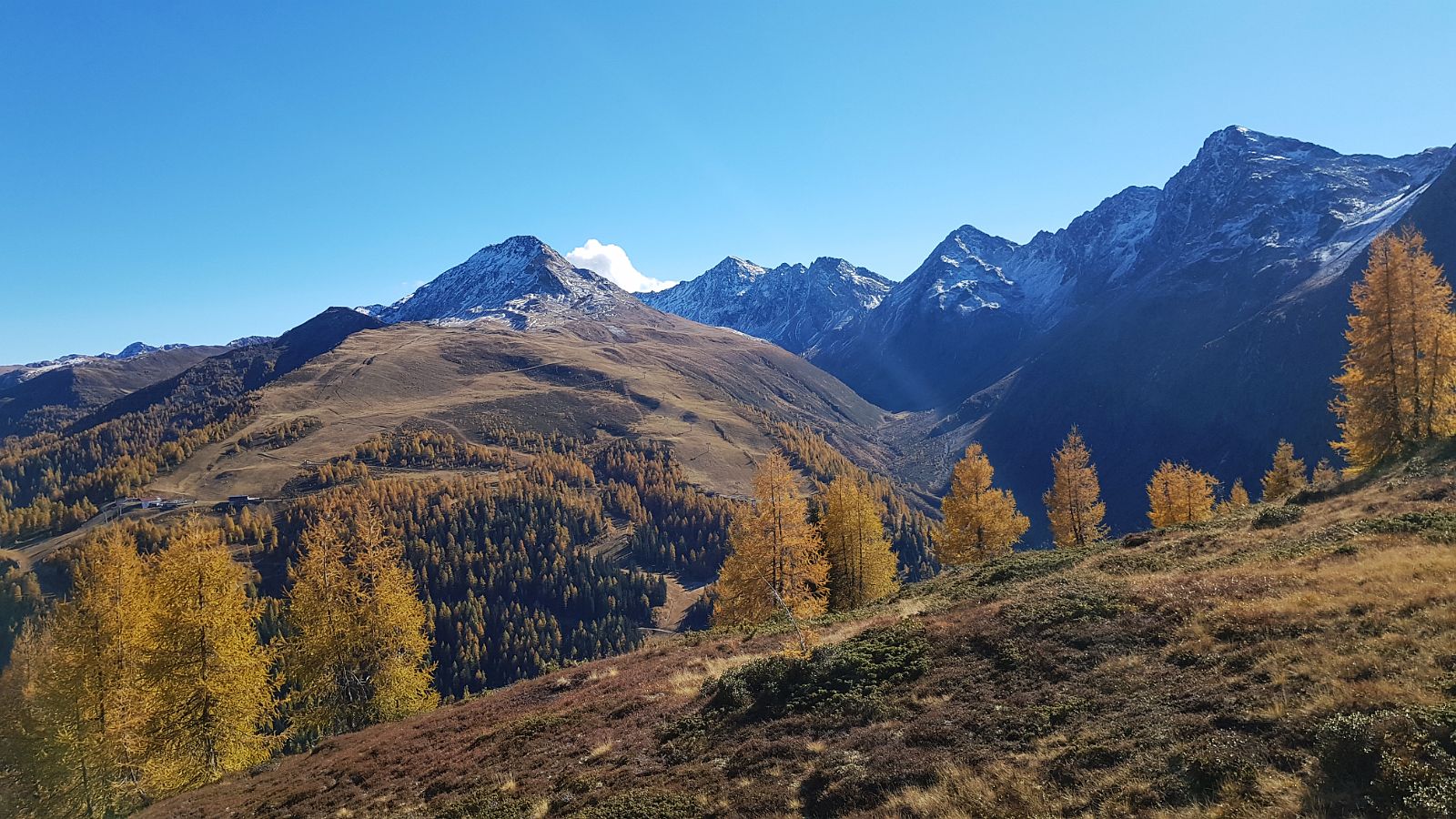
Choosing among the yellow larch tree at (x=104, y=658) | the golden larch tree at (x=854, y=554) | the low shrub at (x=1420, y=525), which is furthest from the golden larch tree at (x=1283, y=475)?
the yellow larch tree at (x=104, y=658)

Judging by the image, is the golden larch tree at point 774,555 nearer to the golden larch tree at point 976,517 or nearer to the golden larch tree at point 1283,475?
the golden larch tree at point 976,517

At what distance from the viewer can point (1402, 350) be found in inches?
1654

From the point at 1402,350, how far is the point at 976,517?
33.1 metres

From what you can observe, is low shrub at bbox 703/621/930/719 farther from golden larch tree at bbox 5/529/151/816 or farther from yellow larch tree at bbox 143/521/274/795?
golden larch tree at bbox 5/529/151/816

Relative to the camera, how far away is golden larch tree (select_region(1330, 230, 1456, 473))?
133ft

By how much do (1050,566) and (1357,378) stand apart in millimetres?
33273

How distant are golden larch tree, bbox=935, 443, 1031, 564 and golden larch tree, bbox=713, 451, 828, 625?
18.2 meters

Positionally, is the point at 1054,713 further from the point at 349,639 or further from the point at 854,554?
the point at 349,639

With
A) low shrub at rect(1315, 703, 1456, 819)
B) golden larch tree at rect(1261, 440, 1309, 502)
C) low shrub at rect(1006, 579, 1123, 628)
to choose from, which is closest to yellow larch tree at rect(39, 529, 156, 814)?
low shrub at rect(1006, 579, 1123, 628)

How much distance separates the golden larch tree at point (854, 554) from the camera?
57438mm

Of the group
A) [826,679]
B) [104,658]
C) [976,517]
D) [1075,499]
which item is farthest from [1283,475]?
[104,658]

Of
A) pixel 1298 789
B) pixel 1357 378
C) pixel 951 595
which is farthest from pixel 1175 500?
pixel 1298 789

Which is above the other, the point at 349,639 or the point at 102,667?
the point at 102,667

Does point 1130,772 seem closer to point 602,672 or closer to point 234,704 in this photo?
point 602,672
